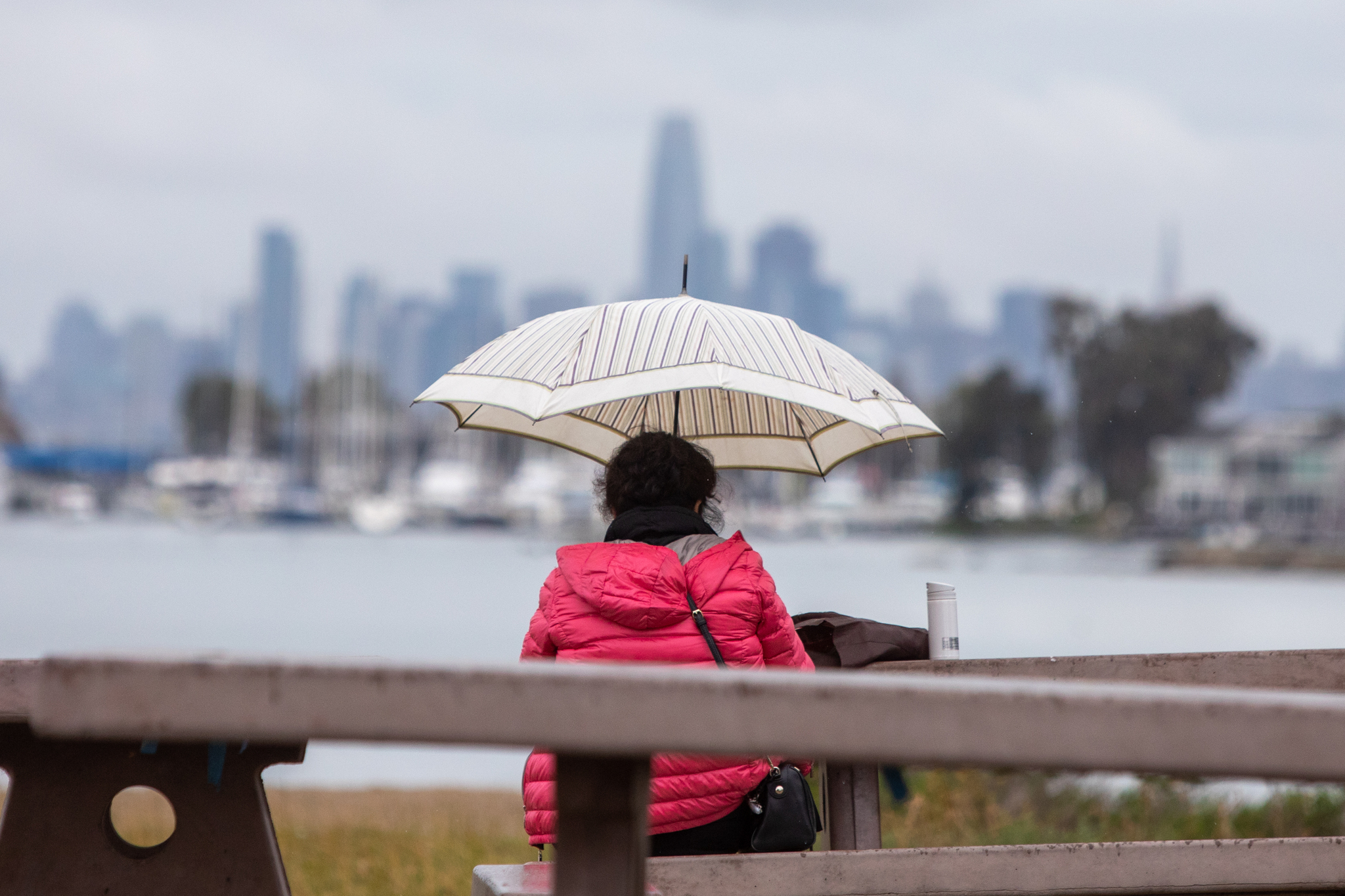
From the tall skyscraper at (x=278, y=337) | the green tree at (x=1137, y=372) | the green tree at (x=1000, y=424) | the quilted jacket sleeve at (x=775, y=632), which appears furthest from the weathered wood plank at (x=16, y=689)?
the tall skyscraper at (x=278, y=337)

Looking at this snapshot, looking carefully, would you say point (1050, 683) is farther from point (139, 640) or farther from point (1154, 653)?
point (139, 640)

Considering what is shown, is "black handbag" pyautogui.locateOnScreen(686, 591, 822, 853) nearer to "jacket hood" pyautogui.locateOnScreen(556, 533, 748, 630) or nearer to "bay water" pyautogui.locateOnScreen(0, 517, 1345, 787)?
"jacket hood" pyautogui.locateOnScreen(556, 533, 748, 630)

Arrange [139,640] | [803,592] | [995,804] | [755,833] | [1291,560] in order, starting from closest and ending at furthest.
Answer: [755,833] < [995,804] < [139,640] < [803,592] < [1291,560]

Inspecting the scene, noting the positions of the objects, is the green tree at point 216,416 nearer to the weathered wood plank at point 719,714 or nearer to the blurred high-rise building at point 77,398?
the blurred high-rise building at point 77,398

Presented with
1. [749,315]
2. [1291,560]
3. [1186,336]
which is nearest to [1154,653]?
[749,315]

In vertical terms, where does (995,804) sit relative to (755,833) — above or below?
below

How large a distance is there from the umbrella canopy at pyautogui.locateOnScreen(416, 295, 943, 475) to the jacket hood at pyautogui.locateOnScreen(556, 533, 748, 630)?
523 mm

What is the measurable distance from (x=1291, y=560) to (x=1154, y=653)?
2634 inches

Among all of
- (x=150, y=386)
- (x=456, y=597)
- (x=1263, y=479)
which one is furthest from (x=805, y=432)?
Answer: (x=150, y=386)

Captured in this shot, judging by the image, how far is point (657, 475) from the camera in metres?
3.04

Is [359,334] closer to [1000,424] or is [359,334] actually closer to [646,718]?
[1000,424]

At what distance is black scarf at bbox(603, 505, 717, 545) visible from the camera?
9.45 feet

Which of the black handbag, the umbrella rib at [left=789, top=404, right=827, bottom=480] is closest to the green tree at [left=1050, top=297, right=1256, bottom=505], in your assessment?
the umbrella rib at [left=789, top=404, right=827, bottom=480]

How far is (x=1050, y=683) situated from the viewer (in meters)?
1.21
